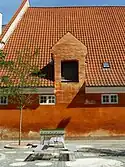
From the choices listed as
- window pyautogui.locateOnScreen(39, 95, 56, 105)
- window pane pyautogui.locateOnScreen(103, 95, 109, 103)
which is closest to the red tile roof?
window pyautogui.locateOnScreen(39, 95, 56, 105)

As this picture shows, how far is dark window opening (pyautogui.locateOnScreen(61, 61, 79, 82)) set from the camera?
2493cm

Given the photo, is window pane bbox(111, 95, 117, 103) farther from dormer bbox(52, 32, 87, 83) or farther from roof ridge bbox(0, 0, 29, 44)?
roof ridge bbox(0, 0, 29, 44)

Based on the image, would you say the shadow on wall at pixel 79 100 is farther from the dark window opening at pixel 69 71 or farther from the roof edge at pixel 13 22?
the roof edge at pixel 13 22

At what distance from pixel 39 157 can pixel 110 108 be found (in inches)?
440

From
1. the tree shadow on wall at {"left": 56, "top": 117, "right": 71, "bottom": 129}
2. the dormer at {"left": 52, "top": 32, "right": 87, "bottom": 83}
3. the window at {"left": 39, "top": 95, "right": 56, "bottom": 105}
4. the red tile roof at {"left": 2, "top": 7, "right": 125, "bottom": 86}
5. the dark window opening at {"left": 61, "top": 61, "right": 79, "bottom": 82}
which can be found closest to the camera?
the tree shadow on wall at {"left": 56, "top": 117, "right": 71, "bottom": 129}

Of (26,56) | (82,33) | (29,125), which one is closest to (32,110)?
(29,125)

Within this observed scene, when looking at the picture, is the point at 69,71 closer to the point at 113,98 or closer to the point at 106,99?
the point at 106,99

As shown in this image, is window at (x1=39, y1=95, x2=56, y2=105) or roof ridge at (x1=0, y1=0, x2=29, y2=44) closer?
window at (x1=39, y1=95, x2=56, y2=105)

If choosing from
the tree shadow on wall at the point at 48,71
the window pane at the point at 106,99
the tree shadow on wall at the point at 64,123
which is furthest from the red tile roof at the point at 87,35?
the tree shadow on wall at the point at 64,123

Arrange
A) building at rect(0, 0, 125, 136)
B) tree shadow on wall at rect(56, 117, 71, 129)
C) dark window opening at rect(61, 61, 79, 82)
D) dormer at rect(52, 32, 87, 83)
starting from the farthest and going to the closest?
dark window opening at rect(61, 61, 79, 82), dormer at rect(52, 32, 87, 83), tree shadow on wall at rect(56, 117, 71, 129), building at rect(0, 0, 125, 136)

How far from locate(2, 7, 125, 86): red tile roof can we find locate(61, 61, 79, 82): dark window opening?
98 cm

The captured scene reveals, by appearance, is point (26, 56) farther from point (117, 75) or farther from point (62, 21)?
point (62, 21)

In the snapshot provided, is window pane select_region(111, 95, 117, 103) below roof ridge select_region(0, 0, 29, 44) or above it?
below

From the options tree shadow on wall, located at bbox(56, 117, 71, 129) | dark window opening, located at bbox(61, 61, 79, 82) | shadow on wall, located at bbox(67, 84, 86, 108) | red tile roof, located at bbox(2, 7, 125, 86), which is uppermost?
red tile roof, located at bbox(2, 7, 125, 86)
